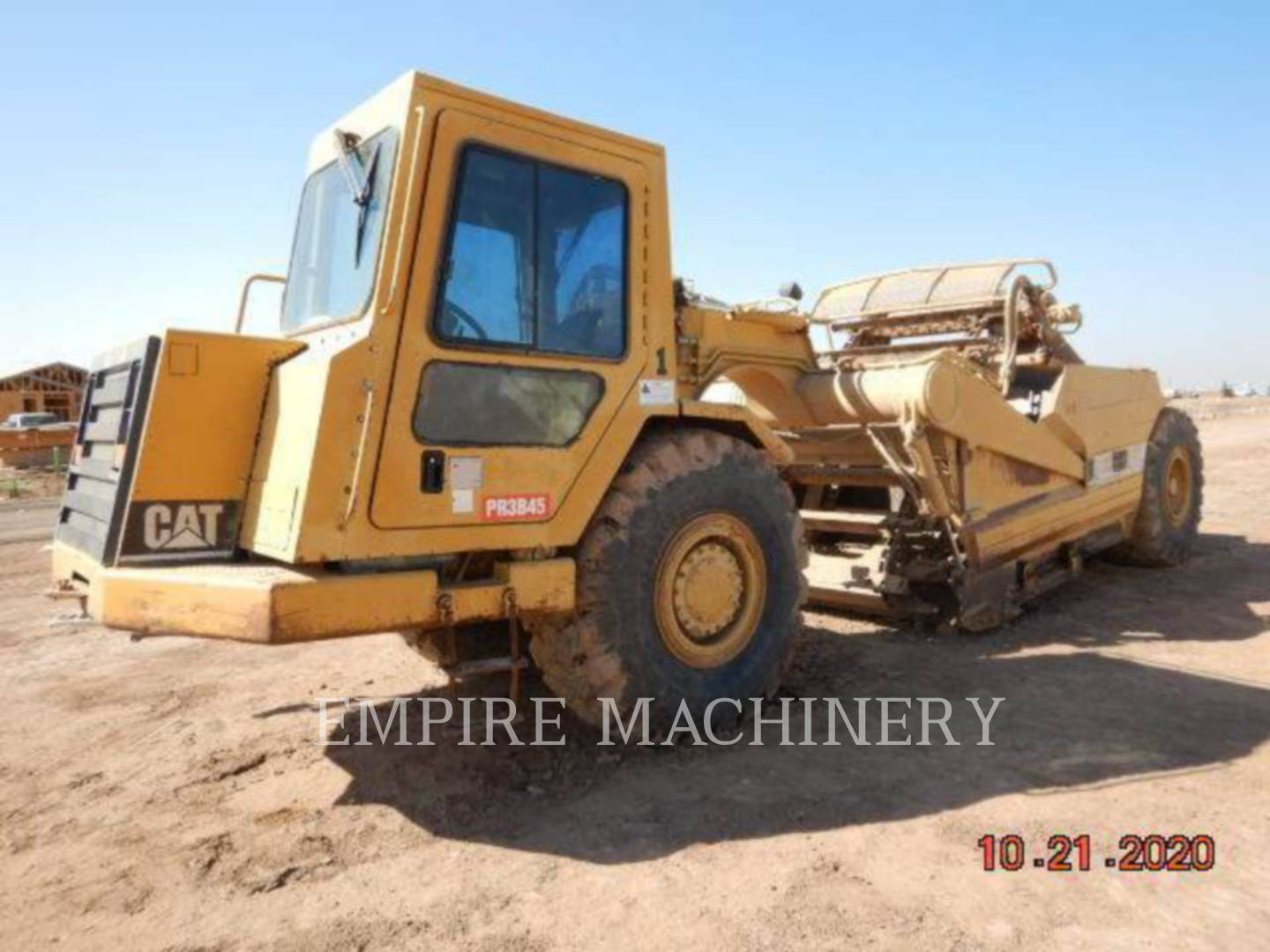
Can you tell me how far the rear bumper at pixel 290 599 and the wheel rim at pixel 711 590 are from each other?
0.67 meters

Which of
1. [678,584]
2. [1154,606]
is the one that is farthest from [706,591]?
[1154,606]

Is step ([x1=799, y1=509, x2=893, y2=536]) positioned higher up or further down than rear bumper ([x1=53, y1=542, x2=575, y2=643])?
higher up

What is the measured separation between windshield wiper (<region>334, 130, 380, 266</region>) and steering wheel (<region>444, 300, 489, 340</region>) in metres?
0.47

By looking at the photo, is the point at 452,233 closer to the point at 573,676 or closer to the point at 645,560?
the point at 645,560

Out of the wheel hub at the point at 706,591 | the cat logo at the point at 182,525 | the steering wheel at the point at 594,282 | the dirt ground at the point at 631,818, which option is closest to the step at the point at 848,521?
the dirt ground at the point at 631,818

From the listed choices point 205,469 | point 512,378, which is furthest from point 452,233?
point 205,469

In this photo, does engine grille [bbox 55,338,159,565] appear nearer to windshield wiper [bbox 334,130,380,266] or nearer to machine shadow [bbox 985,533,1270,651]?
windshield wiper [bbox 334,130,380,266]

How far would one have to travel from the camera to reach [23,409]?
122 feet

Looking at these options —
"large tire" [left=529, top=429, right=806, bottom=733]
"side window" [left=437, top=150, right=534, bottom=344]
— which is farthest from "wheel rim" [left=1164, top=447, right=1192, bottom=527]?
"side window" [left=437, top=150, right=534, bottom=344]

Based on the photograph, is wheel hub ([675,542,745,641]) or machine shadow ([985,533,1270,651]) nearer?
wheel hub ([675,542,745,641])

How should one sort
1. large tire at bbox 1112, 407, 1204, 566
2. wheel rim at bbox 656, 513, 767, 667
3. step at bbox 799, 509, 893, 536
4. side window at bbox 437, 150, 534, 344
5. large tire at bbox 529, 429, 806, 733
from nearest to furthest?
side window at bbox 437, 150, 534, 344
large tire at bbox 529, 429, 806, 733
wheel rim at bbox 656, 513, 767, 667
step at bbox 799, 509, 893, 536
large tire at bbox 1112, 407, 1204, 566

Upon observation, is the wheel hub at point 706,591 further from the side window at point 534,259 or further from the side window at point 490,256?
the side window at point 490,256

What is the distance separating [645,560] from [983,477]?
9.72ft

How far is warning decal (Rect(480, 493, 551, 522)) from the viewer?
3.56m
